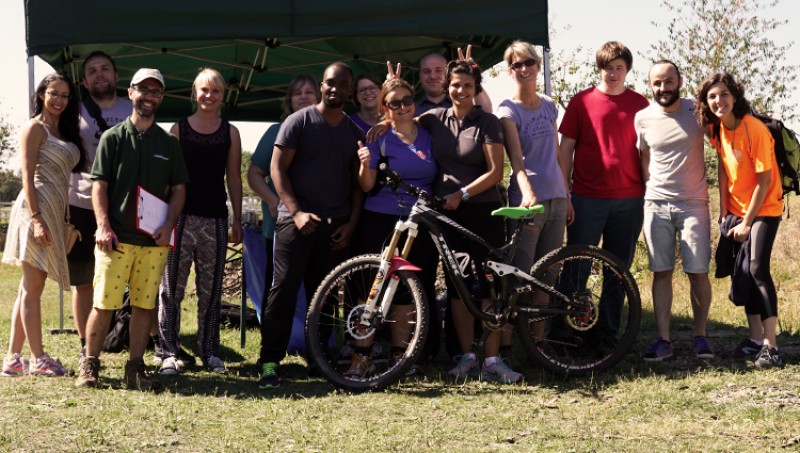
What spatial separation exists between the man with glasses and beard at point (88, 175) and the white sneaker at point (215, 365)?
77 cm

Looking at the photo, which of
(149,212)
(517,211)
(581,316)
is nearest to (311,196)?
(149,212)

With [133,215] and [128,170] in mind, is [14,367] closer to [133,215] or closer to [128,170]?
[133,215]

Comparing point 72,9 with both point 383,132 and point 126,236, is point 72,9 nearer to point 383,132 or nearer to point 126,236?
point 126,236

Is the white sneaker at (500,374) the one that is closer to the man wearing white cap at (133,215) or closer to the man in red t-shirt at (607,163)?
the man in red t-shirt at (607,163)

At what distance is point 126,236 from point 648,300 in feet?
20.1

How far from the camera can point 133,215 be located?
5020mm

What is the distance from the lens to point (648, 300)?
9.58 m

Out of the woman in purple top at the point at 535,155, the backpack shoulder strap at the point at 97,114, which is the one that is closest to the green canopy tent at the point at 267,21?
the backpack shoulder strap at the point at 97,114

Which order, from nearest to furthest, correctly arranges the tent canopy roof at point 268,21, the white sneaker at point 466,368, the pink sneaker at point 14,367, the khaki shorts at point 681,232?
the white sneaker at point 466,368
the pink sneaker at point 14,367
the khaki shorts at point 681,232
the tent canopy roof at point 268,21

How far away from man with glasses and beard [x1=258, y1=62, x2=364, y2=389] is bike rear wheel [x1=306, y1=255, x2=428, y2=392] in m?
0.28

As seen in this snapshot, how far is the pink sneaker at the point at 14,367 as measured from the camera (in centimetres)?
553

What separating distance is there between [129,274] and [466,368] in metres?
1.98

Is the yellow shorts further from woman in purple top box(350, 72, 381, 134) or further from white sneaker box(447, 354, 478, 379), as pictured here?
white sneaker box(447, 354, 478, 379)

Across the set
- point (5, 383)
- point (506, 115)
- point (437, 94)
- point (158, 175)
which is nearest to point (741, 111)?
point (506, 115)
